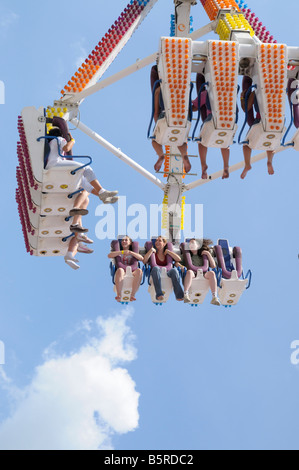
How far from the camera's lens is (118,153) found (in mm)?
22719

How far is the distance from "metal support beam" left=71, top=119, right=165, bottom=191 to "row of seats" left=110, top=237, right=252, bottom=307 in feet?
11.3

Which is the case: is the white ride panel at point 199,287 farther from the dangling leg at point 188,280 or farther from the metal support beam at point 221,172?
the metal support beam at point 221,172

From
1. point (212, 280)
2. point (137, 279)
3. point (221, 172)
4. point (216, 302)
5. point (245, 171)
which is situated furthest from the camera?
point (221, 172)

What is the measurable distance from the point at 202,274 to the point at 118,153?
4.69 metres

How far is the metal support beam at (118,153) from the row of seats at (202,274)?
3432 mm

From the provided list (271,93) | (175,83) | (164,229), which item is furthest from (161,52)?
(164,229)

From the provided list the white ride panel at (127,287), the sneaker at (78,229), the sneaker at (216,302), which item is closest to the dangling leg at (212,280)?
the sneaker at (216,302)

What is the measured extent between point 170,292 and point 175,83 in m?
5.07

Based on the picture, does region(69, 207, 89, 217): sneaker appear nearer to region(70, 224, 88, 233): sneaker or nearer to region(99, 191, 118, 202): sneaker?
region(70, 224, 88, 233): sneaker

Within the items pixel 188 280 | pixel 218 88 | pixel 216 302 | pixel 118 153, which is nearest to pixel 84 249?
pixel 188 280

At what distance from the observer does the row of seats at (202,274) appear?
19.3 meters

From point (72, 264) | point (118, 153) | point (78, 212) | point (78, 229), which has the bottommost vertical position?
point (72, 264)

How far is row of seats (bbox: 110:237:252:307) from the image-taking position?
1927 cm

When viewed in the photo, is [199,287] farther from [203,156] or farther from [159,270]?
[203,156]
